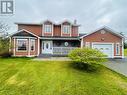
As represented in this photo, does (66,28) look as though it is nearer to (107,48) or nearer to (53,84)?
(107,48)

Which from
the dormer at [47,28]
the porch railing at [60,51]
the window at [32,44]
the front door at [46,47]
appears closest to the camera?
the window at [32,44]

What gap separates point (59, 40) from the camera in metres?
28.1

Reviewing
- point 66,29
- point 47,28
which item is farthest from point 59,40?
point 47,28

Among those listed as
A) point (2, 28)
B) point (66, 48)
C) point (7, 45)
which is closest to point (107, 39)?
point (66, 48)

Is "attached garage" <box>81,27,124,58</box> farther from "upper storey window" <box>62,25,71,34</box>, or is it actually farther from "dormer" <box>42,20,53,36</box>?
"dormer" <box>42,20,53,36</box>

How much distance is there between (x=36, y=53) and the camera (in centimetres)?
2562

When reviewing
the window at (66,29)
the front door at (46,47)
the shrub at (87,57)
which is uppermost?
the window at (66,29)

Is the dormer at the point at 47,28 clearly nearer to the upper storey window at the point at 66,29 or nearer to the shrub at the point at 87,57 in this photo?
the upper storey window at the point at 66,29

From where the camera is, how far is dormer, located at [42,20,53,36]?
28.2 metres

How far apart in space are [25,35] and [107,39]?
12.5 m

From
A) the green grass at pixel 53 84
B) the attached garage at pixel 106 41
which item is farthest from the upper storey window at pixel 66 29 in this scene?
the green grass at pixel 53 84

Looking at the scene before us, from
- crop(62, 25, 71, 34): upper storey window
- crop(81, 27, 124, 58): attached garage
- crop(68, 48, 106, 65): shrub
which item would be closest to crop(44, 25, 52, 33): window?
crop(62, 25, 71, 34): upper storey window

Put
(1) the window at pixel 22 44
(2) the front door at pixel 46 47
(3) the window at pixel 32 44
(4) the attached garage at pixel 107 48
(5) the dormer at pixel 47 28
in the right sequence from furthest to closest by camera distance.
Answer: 1. (5) the dormer at pixel 47 28
2. (2) the front door at pixel 46 47
3. (4) the attached garage at pixel 107 48
4. (3) the window at pixel 32 44
5. (1) the window at pixel 22 44

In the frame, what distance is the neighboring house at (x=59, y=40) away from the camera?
950 inches
